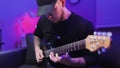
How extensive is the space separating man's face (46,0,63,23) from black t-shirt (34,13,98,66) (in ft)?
0.22

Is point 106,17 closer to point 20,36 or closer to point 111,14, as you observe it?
point 111,14

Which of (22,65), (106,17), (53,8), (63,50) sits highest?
(53,8)

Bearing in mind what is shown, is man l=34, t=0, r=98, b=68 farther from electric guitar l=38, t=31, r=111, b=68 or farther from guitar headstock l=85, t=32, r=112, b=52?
guitar headstock l=85, t=32, r=112, b=52

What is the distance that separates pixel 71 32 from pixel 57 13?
0.56 feet

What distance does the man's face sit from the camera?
161cm

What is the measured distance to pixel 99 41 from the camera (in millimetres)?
1348

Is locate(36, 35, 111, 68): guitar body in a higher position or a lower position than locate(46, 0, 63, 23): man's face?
lower

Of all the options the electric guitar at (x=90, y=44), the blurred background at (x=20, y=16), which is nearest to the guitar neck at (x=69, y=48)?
the electric guitar at (x=90, y=44)

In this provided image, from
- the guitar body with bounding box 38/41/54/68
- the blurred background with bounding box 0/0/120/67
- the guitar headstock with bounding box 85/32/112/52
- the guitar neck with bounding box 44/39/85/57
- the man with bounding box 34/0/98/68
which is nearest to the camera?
the guitar headstock with bounding box 85/32/112/52

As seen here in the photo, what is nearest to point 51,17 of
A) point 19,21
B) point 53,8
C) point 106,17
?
point 53,8

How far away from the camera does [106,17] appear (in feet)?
6.33

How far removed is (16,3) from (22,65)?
29.8 inches

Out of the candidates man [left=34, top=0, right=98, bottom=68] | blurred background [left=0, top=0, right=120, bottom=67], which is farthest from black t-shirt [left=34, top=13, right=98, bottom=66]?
blurred background [left=0, top=0, right=120, bottom=67]

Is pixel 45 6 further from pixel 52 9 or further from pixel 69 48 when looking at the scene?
pixel 69 48
